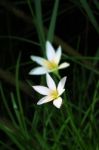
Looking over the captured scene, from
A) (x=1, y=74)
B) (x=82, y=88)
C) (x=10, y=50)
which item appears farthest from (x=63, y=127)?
(x=10, y=50)

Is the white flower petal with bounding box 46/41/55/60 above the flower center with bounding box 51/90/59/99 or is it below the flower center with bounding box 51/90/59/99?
above

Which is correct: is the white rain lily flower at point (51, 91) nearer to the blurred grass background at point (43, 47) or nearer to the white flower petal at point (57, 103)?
the white flower petal at point (57, 103)

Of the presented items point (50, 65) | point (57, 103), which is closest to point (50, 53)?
point (50, 65)

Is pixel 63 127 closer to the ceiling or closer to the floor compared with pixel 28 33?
closer to the floor

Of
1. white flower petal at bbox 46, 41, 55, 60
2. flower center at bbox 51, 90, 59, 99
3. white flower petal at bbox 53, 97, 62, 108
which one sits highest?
white flower petal at bbox 46, 41, 55, 60

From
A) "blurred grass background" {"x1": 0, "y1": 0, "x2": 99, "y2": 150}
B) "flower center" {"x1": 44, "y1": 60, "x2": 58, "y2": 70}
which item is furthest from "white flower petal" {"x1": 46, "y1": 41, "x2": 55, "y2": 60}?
"blurred grass background" {"x1": 0, "y1": 0, "x2": 99, "y2": 150}

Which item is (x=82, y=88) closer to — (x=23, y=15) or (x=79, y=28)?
(x=23, y=15)

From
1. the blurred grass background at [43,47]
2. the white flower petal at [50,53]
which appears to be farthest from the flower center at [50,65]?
the blurred grass background at [43,47]

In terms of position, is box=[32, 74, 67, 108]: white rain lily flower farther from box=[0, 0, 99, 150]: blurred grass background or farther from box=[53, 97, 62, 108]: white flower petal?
box=[0, 0, 99, 150]: blurred grass background

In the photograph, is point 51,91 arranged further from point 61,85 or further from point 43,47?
point 43,47

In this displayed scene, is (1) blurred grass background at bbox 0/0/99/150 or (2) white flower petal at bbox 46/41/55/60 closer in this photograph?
(2) white flower petal at bbox 46/41/55/60

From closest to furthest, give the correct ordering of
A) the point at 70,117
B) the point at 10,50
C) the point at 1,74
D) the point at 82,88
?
the point at 70,117
the point at 82,88
the point at 1,74
the point at 10,50
